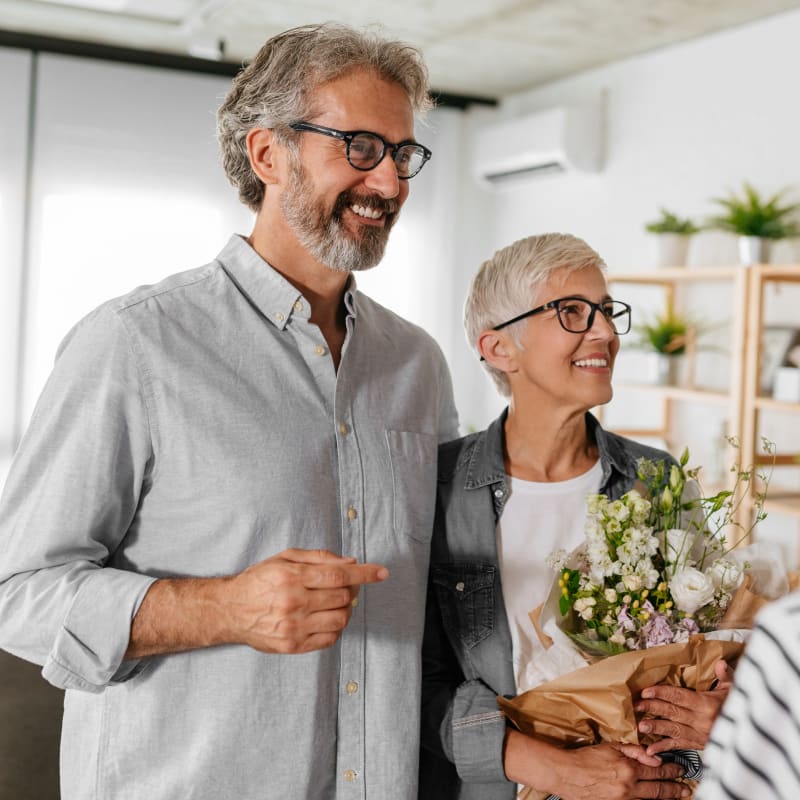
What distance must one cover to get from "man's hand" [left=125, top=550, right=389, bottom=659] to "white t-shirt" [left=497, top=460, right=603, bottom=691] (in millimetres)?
481

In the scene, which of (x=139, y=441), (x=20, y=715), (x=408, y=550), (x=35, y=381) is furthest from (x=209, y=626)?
(x=35, y=381)

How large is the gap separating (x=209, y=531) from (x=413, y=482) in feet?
1.15

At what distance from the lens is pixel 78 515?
122 cm

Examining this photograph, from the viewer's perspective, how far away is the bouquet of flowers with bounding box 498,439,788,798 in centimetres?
126

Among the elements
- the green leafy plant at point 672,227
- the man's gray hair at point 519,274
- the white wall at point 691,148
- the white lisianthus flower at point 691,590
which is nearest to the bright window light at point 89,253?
the white wall at point 691,148

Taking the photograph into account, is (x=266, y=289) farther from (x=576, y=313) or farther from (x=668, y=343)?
(x=668, y=343)

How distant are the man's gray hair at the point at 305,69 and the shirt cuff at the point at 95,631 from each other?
2.35 ft

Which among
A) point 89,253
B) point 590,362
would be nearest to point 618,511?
point 590,362

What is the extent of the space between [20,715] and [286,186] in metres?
1.15

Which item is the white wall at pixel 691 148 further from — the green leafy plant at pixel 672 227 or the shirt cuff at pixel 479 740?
the shirt cuff at pixel 479 740

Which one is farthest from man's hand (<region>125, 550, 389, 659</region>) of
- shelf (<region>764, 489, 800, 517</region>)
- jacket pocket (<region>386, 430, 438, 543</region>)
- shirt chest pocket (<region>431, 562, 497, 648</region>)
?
shelf (<region>764, 489, 800, 517</region>)

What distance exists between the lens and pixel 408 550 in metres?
1.45

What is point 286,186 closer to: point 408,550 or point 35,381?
point 408,550

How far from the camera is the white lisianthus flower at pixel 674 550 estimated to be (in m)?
1.37
